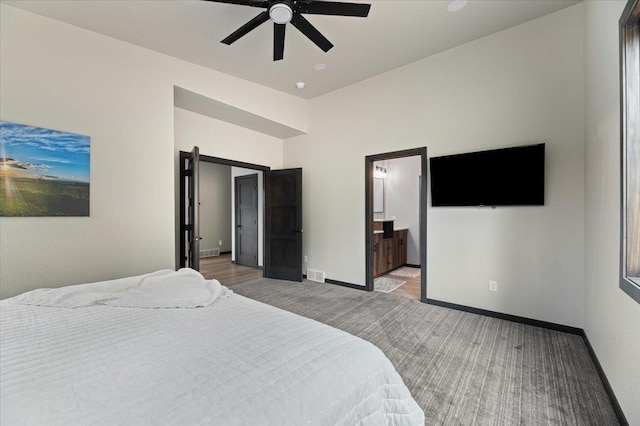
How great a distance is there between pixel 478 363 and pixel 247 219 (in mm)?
5292

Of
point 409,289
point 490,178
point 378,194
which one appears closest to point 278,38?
point 490,178

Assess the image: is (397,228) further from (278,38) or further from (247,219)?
(278,38)

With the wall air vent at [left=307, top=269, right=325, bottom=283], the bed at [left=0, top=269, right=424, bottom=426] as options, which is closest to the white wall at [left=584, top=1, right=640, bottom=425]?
the bed at [left=0, top=269, right=424, bottom=426]

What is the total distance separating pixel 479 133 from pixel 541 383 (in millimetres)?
2551

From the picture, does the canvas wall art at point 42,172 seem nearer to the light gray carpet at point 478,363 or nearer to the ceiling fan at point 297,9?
the ceiling fan at point 297,9

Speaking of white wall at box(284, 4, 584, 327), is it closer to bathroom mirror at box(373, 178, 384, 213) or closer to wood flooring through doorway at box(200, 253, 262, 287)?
bathroom mirror at box(373, 178, 384, 213)

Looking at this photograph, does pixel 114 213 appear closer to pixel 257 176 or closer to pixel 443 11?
pixel 257 176

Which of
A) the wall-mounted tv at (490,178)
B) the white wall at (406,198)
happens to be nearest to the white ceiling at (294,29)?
the wall-mounted tv at (490,178)

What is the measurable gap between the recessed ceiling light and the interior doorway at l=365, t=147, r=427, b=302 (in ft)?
5.00

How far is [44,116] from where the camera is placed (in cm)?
260

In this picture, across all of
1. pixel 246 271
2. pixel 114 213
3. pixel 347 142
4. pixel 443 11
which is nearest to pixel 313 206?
pixel 347 142

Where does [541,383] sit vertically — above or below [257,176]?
below

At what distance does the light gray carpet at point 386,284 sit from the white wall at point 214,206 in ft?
16.9

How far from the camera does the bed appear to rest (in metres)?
0.82
